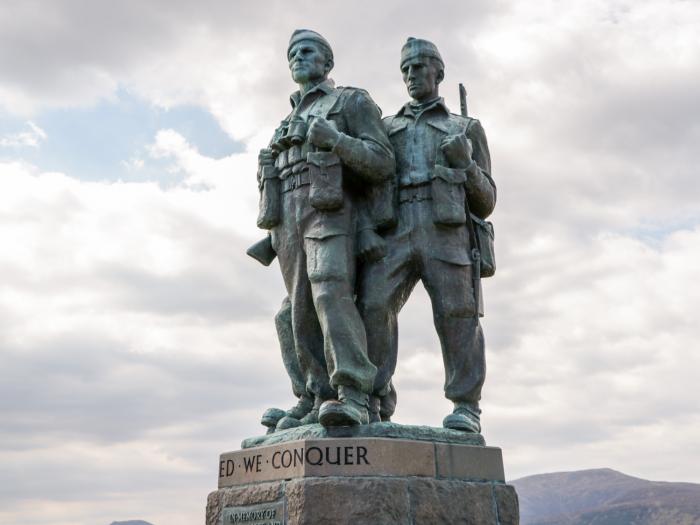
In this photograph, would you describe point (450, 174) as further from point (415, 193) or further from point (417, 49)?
point (417, 49)

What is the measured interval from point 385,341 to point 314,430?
112 centimetres

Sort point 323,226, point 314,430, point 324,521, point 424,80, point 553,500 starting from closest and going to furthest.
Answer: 1. point 324,521
2. point 314,430
3. point 323,226
4. point 424,80
5. point 553,500

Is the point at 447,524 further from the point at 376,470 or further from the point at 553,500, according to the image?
the point at 553,500

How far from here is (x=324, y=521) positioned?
645 centimetres

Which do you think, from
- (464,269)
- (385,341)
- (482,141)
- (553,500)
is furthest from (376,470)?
(553,500)

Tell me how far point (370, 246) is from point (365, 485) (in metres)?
2.08

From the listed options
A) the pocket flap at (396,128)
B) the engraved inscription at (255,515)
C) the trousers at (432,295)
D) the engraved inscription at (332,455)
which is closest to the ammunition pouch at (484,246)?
the trousers at (432,295)

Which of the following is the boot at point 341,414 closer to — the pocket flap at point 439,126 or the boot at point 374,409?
the boot at point 374,409

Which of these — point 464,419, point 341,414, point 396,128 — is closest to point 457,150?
point 396,128

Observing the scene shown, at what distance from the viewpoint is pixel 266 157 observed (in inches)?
321

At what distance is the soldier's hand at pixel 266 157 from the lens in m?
8.12

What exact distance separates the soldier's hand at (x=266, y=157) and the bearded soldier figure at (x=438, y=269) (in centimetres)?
112

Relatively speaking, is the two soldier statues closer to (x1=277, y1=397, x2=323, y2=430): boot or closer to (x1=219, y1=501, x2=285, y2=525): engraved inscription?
(x1=277, y1=397, x2=323, y2=430): boot

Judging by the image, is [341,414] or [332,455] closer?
[332,455]
